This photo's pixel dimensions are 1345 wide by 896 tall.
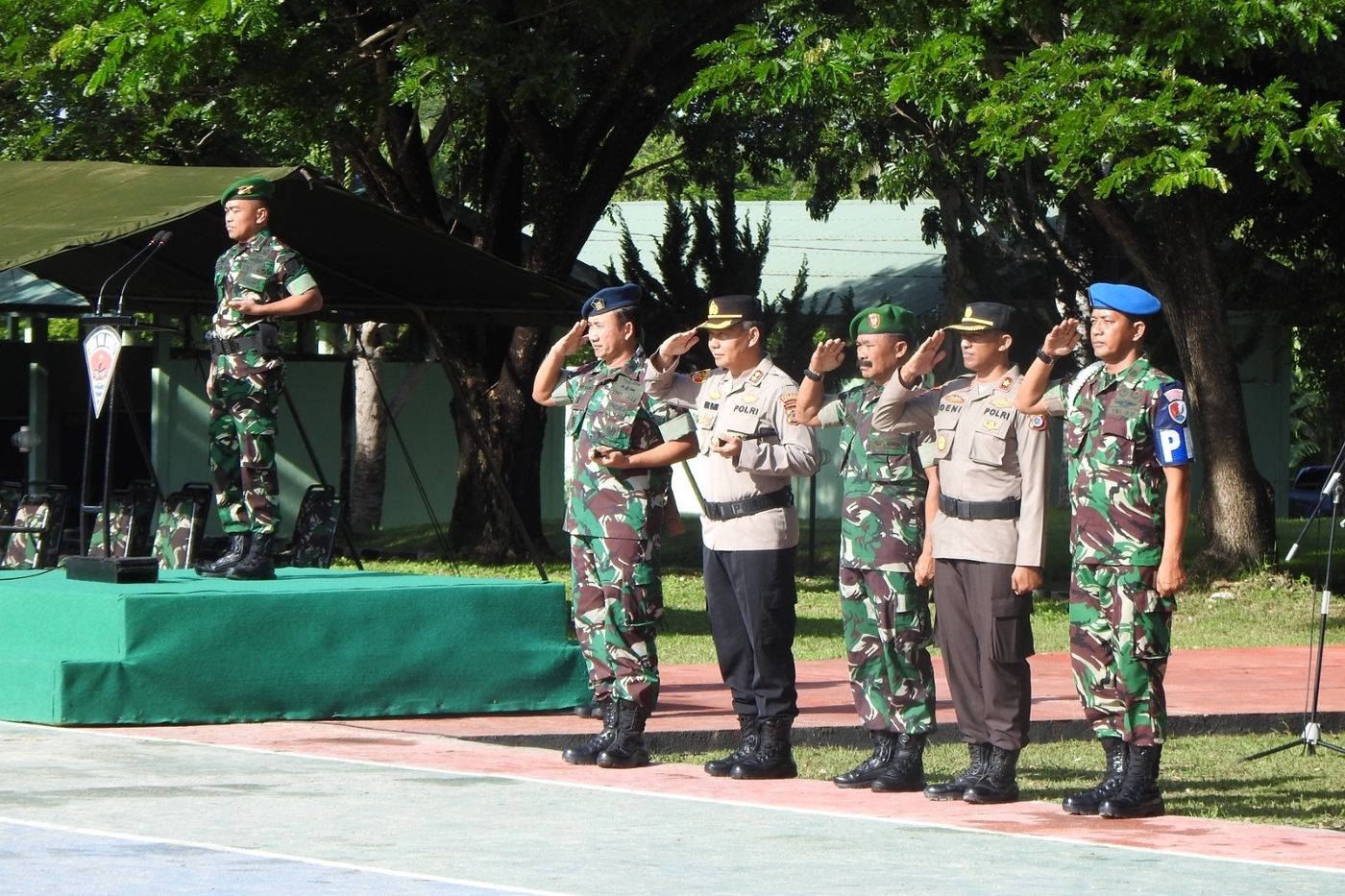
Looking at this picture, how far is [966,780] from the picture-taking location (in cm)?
731

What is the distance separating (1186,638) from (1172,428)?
9269 millimetres

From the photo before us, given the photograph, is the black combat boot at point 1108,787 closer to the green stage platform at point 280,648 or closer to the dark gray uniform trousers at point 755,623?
the dark gray uniform trousers at point 755,623

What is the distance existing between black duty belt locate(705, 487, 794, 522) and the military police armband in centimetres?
156

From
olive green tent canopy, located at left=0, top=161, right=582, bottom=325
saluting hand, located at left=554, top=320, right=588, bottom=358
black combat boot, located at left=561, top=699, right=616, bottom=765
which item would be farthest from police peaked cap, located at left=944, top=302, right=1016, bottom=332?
olive green tent canopy, located at left=0, top=161, right=582, bottom=325

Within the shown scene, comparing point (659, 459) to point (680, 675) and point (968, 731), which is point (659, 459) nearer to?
point (968, 731)

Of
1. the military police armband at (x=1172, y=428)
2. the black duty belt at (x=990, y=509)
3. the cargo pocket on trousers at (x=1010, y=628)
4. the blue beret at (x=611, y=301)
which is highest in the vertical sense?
the blue beret at (x=611, y=301)

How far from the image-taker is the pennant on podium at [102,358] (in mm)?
9242

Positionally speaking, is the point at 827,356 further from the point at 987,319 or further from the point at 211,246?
the point at 211,246

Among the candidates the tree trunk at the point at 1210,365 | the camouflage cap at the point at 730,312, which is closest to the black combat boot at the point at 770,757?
the camouflage cap at the point at 730,312

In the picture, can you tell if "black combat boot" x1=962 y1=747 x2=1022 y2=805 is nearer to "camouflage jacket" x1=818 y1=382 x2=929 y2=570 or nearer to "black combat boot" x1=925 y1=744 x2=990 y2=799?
"black combat boot" x1=925 y1=744 x2=990 y2=799

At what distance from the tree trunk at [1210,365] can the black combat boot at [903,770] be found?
1196 cm

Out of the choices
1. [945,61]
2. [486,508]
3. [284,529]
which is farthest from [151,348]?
[945,61]

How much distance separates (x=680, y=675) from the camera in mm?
11992

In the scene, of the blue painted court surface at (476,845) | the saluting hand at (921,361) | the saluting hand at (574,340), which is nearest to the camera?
the blue painted court surface at (476,845)
